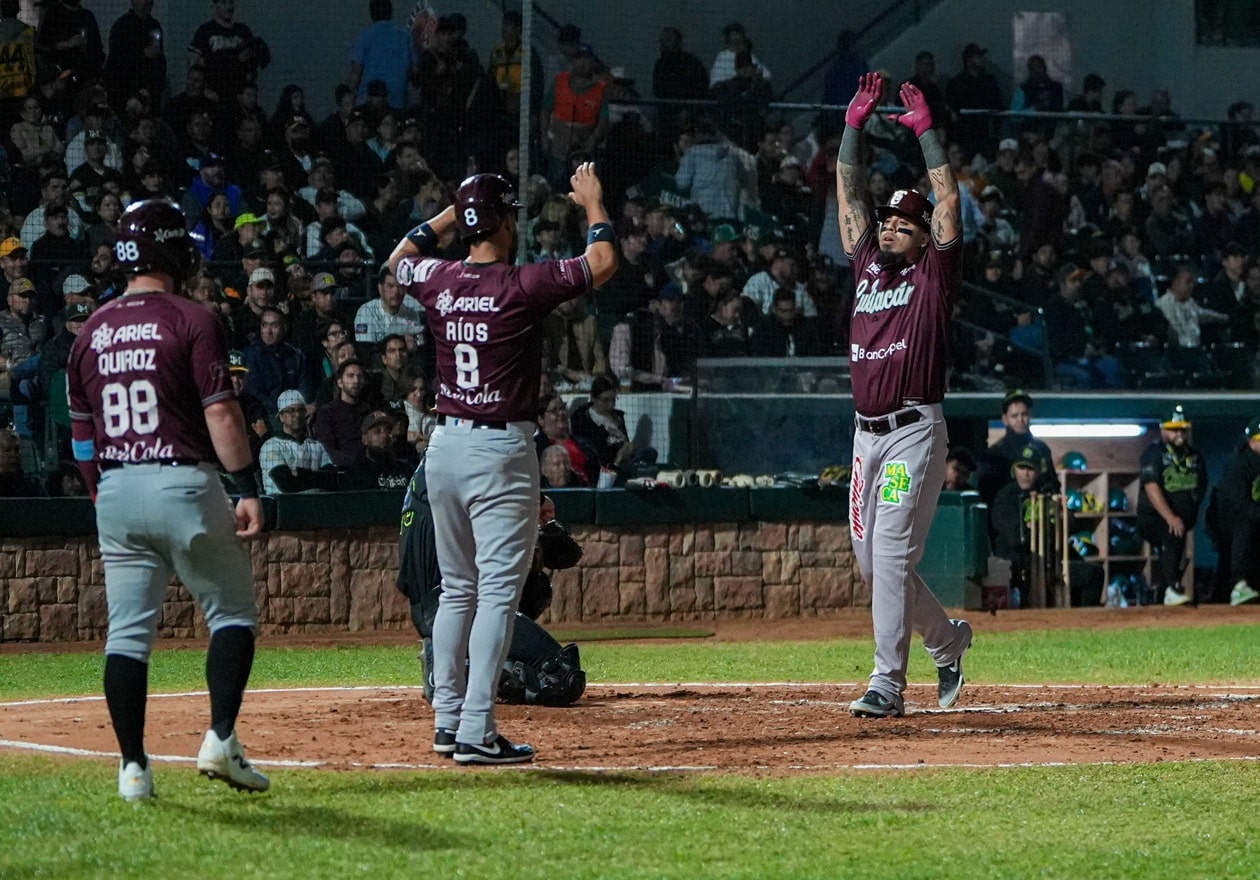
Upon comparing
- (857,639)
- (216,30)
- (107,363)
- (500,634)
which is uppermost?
(216,30)

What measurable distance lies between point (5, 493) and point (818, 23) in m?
11.0

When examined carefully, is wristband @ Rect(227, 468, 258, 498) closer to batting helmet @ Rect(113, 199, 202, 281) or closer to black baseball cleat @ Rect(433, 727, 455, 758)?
batting helmet @ Rect(113, 199, 202, 281)

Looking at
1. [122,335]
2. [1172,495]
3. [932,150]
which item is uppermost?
[932,150]

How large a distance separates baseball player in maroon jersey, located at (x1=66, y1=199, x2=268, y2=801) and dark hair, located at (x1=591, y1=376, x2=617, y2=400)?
8844 millimetres

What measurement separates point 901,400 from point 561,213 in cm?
805

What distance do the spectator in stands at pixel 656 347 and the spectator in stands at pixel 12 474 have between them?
4.49 m

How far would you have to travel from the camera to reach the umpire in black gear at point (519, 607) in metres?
7.72

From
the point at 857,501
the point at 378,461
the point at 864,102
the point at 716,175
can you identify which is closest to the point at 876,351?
the point at 857,501

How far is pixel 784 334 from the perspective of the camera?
15.2 m

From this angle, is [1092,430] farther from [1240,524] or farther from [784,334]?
[784,334]

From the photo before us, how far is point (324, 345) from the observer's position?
1403cm

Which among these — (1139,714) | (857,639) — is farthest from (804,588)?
(1139,714)

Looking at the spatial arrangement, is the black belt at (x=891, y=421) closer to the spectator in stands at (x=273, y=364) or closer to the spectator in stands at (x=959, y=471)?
the spectator in stands at (x=273, y=364)

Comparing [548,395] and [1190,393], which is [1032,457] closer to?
[1190,393]
